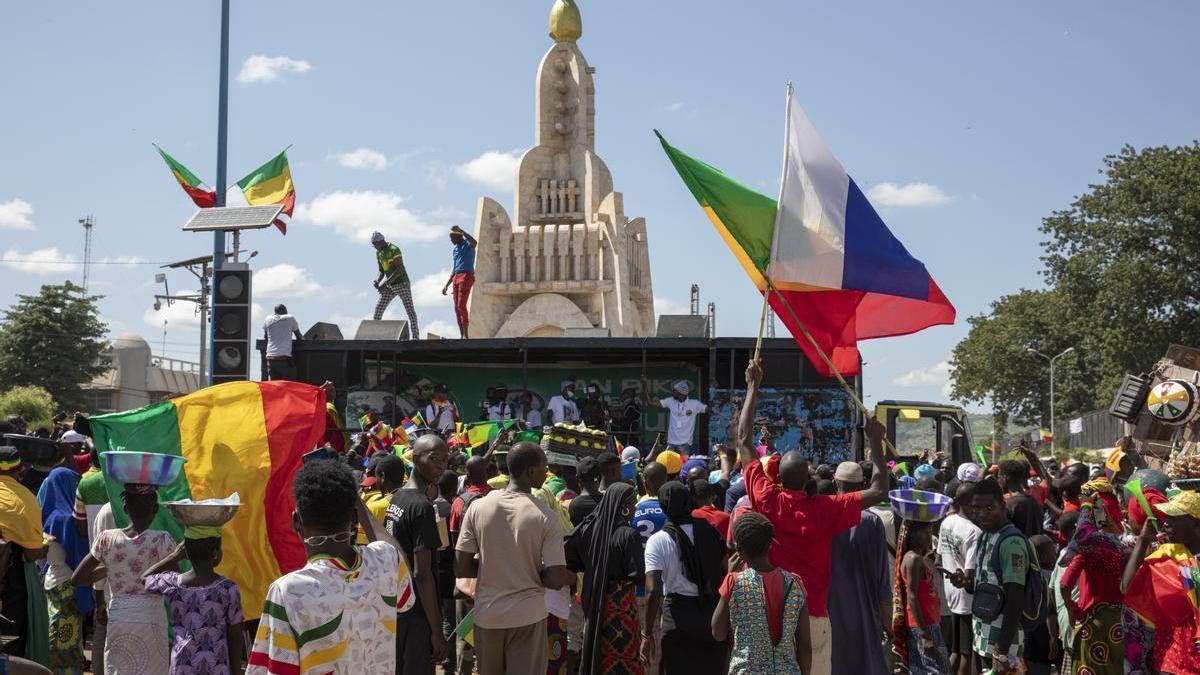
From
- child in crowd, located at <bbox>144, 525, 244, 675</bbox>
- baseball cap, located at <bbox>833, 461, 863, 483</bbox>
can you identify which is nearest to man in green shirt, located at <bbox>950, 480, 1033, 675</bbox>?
baseball cap, located at <bbox>833, 461, 863, 483</bbox>

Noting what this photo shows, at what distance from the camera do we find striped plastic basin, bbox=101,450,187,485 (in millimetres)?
5570

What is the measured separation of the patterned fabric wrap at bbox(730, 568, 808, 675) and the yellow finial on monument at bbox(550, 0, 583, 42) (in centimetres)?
3443

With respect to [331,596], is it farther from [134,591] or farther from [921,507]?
[921,507]

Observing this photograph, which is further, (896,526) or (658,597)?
(896,526)

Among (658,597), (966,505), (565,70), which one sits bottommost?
(658,597)

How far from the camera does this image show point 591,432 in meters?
9.29

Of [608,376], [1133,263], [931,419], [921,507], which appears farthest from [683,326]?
[1133,263]

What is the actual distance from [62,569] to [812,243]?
5081 millimetres

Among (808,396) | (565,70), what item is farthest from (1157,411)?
(565,70)

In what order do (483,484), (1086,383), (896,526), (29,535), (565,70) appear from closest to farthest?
(29,535), (483,484), (896,526), (565,70), (1086,383)

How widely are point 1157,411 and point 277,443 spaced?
10993 mm

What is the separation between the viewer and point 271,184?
21.1 m

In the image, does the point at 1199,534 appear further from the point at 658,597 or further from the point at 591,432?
the point at 591,432

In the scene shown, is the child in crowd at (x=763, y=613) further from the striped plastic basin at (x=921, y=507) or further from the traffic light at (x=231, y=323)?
the traffic light at (x=231, y=323)
